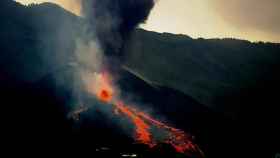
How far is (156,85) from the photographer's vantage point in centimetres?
7356

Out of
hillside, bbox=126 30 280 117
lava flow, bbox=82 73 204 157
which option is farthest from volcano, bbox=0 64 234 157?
hillside, bbox=126 30 280 117

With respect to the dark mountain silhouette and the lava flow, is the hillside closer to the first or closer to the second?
the dark mountain silhouette

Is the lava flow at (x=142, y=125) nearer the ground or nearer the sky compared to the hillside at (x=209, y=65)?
nearer the ground

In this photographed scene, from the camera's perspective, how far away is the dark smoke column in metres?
55.6

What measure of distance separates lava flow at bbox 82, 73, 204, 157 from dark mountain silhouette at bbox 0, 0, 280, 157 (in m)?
3.21

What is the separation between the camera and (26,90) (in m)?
49.5

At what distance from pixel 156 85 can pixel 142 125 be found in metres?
27.3

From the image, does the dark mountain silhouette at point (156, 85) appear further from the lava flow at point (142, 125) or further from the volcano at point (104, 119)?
the lava flow at point (142, 125)

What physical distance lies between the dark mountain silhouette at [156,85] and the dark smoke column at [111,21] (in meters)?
4.48

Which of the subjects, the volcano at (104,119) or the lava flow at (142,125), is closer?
the volcano at (104,119)

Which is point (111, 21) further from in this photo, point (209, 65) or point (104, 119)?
point (209, 65)

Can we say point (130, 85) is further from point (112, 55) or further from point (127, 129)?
point (127, 129)

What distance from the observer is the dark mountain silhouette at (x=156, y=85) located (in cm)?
3997

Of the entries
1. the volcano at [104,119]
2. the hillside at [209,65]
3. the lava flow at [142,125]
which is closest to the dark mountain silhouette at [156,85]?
the volcano at [104,119]
